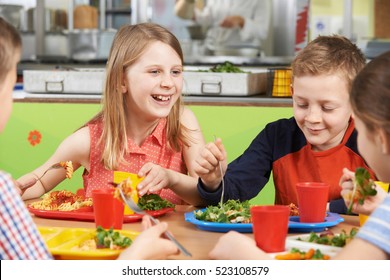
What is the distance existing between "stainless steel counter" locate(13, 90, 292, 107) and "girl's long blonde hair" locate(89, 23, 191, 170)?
2.87 ft

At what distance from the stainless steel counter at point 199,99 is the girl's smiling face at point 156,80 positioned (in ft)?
3.19

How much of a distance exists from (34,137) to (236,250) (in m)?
2.31

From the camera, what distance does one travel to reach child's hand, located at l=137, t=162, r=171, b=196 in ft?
5.97

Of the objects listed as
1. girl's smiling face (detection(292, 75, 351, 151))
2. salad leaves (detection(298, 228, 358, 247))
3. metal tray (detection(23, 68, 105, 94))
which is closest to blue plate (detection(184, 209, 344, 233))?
salad leaves (detection(298, 228, 358, 247))

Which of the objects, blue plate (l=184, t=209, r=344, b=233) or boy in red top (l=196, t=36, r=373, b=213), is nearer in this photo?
blue plate (l=184, t=209, r=344, b=233)

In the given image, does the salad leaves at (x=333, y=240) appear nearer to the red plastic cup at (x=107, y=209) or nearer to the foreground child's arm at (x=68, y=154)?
the red plastic cup at (x=107, y=209)

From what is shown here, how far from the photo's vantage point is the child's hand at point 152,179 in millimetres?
1818

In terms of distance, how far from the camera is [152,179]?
1884mm

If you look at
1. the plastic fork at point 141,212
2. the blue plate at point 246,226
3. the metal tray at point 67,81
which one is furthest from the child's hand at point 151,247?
the metal tray at point 67,81

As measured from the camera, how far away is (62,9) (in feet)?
19.7

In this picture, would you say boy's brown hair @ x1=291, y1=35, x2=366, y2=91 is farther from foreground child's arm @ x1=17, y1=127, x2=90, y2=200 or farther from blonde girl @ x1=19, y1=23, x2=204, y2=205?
foreground child's arm @ x1=17, y1=127, x2=90, y2=200

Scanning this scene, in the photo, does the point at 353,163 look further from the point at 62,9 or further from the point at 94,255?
the point at 62,9

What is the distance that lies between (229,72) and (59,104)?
2.65ft
